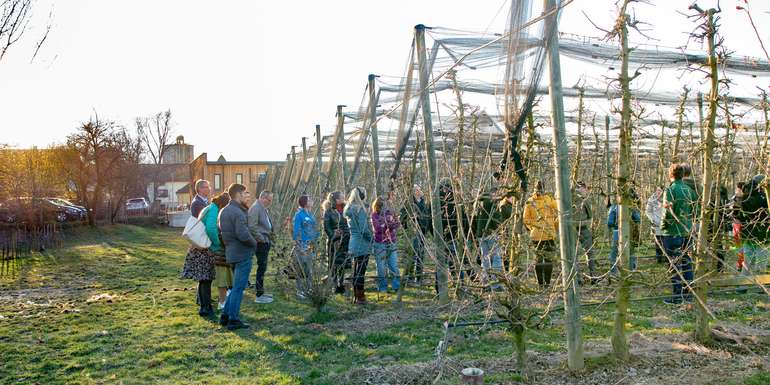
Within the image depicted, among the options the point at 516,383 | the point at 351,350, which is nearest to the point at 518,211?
the point at 516,383

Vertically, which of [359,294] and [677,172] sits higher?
[677,172]

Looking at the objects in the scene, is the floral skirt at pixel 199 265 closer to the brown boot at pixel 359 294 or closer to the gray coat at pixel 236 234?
the gray coat at pixel 236 234

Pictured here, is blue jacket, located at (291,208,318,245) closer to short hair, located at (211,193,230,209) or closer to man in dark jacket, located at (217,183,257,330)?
short hair, located at (211,193,230,209)

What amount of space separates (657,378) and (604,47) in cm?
408

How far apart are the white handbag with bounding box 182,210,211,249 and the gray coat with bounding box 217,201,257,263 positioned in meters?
0.51

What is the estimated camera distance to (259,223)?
8.58 m

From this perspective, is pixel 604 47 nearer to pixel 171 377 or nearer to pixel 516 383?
pixel 516 383

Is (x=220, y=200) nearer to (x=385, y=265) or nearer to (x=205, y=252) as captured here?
(x=205, y=252)

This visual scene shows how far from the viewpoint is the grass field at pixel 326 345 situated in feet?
15.1

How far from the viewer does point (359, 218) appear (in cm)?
870

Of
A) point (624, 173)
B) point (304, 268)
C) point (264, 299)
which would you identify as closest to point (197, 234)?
point (304, 268)

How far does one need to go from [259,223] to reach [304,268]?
3.89 feet

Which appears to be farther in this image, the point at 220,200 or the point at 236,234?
the point at 220,200

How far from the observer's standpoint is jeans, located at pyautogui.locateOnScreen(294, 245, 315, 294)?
7.66 metres
